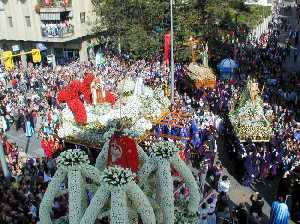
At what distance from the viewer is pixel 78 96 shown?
18.1m

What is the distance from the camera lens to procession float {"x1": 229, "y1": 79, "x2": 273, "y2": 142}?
16375 mm

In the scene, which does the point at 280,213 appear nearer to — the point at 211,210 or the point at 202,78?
the point at 211,210

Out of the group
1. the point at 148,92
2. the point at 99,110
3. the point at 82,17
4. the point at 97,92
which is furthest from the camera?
the point at 82,17

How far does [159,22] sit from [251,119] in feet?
52.9

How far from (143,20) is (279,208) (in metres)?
22.0

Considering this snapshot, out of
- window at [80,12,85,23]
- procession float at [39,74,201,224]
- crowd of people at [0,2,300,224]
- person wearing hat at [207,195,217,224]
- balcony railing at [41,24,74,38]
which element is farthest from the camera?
window at [80,12,85,23]

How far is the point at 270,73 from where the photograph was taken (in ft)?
89.0

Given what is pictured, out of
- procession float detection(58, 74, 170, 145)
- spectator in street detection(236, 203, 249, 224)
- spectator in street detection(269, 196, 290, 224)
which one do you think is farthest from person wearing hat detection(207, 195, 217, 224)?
procession float detection(58, 74, 170, 145)

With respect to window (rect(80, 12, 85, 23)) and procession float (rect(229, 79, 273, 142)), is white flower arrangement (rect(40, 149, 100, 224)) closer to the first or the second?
procession float (rect(229, 79, 273, 142))

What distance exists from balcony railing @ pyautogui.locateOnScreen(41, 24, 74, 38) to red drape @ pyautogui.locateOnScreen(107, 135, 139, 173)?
25.9m

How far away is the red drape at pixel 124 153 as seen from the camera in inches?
390

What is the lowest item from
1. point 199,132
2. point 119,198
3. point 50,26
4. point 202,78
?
point 199,132

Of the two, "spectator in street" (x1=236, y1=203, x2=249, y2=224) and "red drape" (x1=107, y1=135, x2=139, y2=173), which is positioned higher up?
"red drape" (x1=107, y1=135, x2=139, y2=173)

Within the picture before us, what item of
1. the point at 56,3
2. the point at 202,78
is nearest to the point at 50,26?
the point at 56,3
